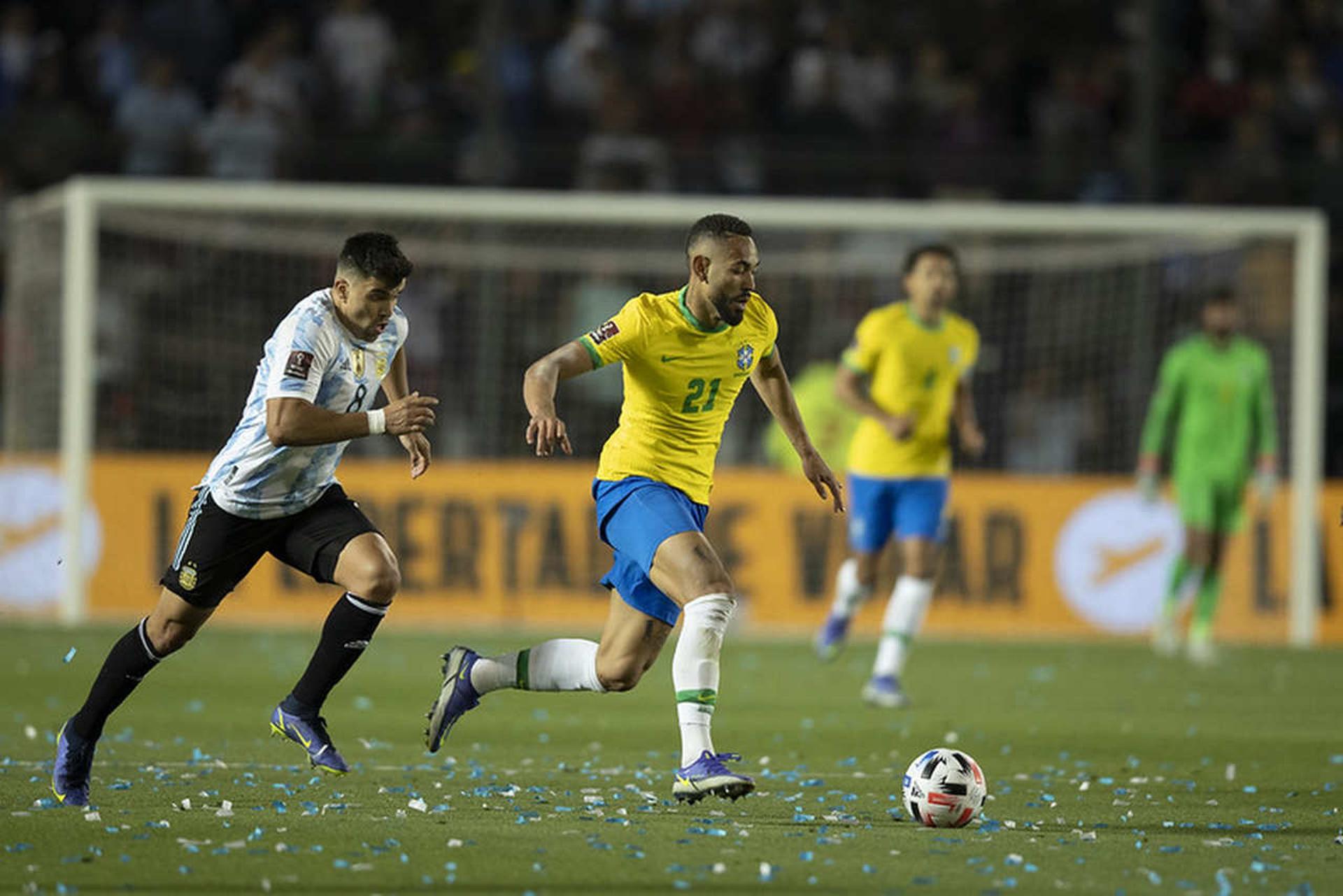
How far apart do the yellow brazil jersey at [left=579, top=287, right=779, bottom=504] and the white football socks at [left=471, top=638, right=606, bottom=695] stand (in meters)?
0.63

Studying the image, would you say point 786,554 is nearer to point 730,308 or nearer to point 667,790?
point 667,790

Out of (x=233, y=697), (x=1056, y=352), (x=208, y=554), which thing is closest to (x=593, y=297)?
(x=1056, y=352)

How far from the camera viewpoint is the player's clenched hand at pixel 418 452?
7.20 m

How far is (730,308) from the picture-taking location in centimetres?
734

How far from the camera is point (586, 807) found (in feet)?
23.2

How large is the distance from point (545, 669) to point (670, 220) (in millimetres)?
9582

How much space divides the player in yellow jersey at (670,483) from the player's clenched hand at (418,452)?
370 millimetres

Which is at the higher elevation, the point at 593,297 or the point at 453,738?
the point at 593,297

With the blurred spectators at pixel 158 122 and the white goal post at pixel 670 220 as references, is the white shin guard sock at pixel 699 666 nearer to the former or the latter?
the white goal post at pixel 670 220

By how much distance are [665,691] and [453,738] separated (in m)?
2.97

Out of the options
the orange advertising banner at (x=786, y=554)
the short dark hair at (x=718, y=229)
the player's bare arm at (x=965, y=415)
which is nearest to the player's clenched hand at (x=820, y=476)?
the short dark hair at (x=718, y=229)

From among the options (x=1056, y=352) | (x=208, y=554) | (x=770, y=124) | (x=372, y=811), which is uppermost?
(x=770, y=124)

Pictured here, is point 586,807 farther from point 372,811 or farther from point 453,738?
point 453,738

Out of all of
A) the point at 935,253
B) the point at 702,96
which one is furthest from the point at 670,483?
the point at 702,96
